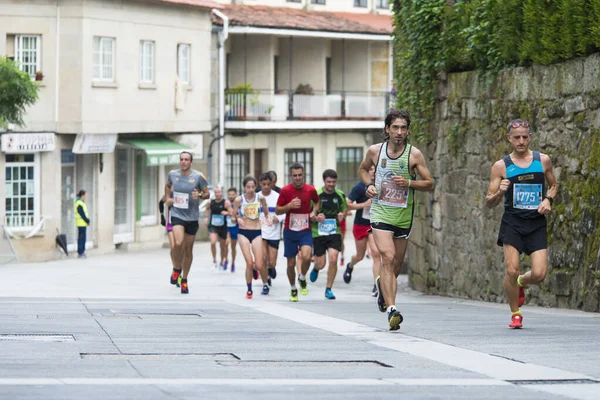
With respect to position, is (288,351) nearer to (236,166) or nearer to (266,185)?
(266,185)

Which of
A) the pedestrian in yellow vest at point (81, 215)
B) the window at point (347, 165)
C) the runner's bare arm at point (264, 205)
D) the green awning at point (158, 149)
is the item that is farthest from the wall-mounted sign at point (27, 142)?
the window at point (347, 165)

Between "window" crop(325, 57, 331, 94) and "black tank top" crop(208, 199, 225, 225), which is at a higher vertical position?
"window" crop(325, 57, 331, 94)

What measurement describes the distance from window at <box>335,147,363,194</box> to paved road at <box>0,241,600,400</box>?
110 feet

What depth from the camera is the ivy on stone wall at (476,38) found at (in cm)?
1463

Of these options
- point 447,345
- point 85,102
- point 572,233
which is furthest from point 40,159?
point 447,345

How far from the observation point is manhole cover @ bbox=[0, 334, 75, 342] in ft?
37.3

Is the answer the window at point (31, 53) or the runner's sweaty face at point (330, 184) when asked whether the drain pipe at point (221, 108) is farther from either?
the runner's sweaty face at point (330, 184)

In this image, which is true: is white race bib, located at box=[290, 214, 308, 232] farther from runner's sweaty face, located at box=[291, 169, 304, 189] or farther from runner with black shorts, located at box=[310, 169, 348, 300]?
runner with black shorts, located at box=[310, 169, 348, 300]

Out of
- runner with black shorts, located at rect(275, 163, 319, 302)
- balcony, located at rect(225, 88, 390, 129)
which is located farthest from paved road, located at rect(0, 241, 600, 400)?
balcony, located at rect(225, 88, 390, 129)

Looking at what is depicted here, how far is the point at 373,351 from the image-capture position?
1065 cm

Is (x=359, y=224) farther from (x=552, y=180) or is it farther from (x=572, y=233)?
(x=552, y=180)

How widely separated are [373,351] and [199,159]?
1328 inches

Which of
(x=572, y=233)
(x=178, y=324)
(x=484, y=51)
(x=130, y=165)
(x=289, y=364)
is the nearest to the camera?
(x=289, y=364)

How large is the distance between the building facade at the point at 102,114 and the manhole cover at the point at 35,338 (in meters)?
23.2
